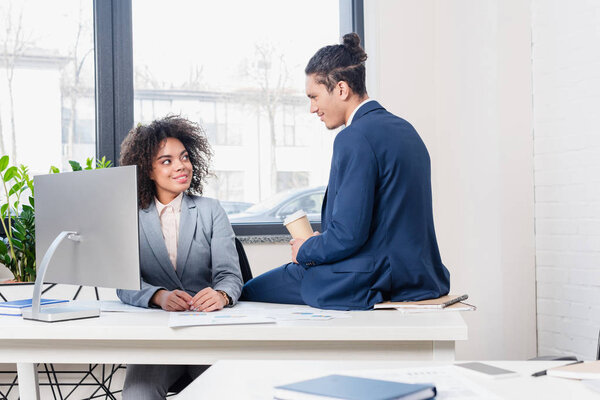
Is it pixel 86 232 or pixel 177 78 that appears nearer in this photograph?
pixel 86 232

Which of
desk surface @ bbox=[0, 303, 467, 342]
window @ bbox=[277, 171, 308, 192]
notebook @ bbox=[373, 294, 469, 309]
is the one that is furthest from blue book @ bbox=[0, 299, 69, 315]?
window @ bbox=[277, 171, 308, 192]

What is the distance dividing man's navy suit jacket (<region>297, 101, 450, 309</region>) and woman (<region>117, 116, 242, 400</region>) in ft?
1.03

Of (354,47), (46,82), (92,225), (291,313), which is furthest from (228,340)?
(46,82)

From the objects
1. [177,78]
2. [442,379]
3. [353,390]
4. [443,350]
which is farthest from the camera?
[177,78]

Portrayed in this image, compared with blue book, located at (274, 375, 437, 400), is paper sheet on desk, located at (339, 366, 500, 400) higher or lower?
lower

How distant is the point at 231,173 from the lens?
12.2 feet

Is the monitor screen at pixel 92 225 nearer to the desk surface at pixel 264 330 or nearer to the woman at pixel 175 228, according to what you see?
the desk surface at pixel 264 330

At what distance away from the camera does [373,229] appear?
76.6 inches

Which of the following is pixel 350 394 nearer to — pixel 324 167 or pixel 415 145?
pixel 415 145

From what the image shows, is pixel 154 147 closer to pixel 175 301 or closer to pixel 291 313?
pixel 175 301

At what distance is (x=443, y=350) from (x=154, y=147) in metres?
1.19

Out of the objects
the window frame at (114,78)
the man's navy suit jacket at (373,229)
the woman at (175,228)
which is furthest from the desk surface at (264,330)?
the window frame at (114,78)

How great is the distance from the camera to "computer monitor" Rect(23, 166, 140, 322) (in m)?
1.67

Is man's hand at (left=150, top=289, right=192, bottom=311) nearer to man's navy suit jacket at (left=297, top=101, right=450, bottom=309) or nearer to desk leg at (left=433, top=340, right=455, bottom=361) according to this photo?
man's navy suit jacket at (left=297, top=101, right=450, bottom=309)
